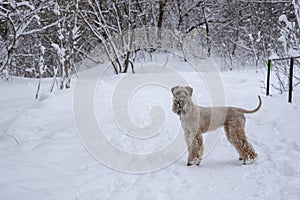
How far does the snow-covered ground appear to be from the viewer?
3.31 metres

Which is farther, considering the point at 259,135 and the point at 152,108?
the point at 152,108

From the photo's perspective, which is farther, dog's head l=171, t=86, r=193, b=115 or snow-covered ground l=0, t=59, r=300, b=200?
dog's head l=171, t=86, r=193, b=115

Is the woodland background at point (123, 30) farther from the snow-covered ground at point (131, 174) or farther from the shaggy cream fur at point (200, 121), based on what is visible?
the shaggy cream fur at point (200, 121)

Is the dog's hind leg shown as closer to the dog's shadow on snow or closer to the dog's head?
the dog's shadow on snow

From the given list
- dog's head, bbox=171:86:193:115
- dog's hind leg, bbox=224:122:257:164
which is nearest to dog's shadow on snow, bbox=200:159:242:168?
dog's hind leg, bbox=224:122:257:164

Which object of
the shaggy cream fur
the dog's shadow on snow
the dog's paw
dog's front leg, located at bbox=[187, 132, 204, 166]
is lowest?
the dog's shadow on snow

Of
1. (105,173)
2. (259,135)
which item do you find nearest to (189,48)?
(259,135)

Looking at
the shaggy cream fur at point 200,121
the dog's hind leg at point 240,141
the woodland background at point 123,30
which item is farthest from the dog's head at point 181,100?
the woodland background at point 123,30

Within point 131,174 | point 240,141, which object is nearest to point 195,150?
point 240,141

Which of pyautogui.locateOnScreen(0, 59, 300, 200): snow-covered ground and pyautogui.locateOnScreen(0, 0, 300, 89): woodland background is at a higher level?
pyautogui.locateOnScreen(0, 0, 300, 89): woodland background

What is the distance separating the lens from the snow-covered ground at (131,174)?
3.31m

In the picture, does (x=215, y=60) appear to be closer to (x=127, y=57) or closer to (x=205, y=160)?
(x=127, y=57)

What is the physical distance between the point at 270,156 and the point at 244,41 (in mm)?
20398

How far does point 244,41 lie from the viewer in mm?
23203
